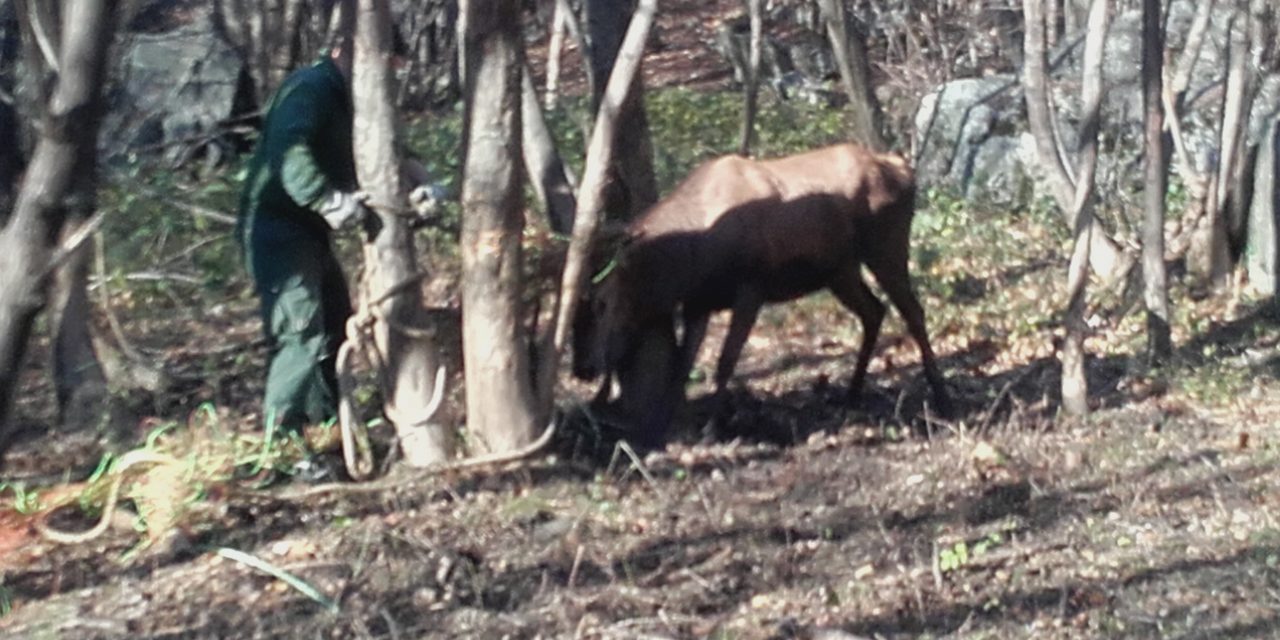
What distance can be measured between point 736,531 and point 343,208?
1.93 metres

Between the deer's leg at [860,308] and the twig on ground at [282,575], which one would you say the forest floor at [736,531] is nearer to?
the twig on ground at [282,575]

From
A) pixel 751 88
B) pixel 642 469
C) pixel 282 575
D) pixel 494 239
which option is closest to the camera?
pixel 282 575

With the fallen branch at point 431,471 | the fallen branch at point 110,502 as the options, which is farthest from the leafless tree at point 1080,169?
the fallen branch at point 110,502

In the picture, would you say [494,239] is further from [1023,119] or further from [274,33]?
[1023,119]

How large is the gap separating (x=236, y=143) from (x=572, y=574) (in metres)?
11.3

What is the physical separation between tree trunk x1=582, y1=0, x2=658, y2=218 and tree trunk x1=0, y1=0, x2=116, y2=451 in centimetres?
572

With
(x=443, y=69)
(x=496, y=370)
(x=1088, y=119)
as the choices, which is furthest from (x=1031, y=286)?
(x=443, y=69)

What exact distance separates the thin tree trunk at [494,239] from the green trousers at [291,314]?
2.14 ft

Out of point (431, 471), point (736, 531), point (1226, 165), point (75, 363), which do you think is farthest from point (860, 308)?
point (75, 363)

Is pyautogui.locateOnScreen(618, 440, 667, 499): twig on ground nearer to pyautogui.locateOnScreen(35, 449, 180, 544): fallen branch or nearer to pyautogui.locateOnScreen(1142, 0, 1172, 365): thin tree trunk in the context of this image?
pyautogui.locateOnScreen(35, 449, 180, 544): fallen branch

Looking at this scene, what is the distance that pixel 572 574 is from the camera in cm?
603

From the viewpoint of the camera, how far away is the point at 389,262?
6832mm

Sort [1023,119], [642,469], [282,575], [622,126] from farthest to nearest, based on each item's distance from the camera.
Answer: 1. [1023,119]
2. [622,126]
3. [642,469]
4. [282,575]

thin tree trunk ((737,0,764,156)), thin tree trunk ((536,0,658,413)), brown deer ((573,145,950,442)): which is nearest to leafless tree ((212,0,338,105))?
thin tree trunk ((737,0,764,156))
